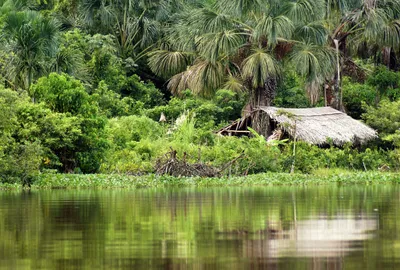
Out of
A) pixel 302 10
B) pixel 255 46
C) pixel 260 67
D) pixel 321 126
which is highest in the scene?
pixel 302 10

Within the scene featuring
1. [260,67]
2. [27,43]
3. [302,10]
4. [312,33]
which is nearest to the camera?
[27,43]

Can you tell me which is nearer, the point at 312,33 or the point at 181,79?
the point at 312,33

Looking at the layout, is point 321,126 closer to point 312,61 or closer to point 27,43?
point 312,61

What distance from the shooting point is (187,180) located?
24406mm

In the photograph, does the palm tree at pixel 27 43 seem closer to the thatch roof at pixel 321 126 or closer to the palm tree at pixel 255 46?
the palm tree at pixel 255 46

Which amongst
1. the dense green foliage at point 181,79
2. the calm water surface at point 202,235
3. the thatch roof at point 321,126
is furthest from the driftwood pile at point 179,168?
the calm water surface at point 202,235

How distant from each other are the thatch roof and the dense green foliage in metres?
0.60

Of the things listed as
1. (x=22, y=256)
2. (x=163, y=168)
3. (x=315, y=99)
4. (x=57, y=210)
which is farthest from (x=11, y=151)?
(x=315, y=99)

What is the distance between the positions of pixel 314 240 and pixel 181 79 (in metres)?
29.6

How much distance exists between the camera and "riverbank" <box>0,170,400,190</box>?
22939mm

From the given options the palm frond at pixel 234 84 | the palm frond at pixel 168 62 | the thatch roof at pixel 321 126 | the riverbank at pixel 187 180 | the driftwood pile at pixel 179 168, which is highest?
the palm frond at pixel 168 62

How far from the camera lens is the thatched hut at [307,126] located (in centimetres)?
3194

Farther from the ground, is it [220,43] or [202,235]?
Answer: [220,43]

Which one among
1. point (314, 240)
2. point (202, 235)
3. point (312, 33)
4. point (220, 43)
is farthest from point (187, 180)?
point (314, 240)
